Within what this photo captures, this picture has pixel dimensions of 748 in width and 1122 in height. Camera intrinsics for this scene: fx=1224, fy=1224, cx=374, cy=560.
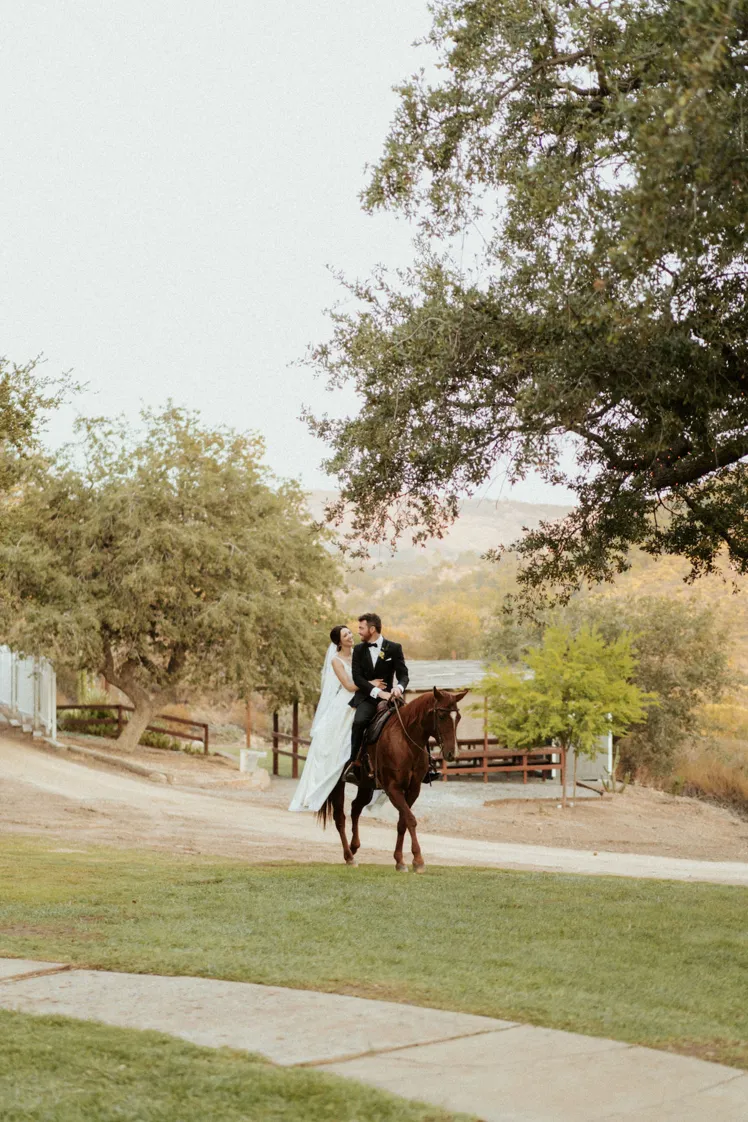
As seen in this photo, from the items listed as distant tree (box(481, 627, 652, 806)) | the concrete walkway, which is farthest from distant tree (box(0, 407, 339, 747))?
the concrete walkway

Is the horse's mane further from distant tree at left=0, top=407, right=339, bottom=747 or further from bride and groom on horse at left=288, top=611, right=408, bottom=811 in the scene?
distant tree at left=0, top=407, right=339, bottom=747

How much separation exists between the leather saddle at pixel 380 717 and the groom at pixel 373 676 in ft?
0.16

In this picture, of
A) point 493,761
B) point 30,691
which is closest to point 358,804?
point 30,691

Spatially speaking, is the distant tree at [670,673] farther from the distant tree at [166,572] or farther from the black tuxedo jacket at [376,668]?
the black tuxedo jacket at [376,668]

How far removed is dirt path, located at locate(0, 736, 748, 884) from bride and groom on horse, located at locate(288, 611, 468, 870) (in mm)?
4358

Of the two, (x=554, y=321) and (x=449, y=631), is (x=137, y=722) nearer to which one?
(x=554, y=321)

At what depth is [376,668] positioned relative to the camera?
1344 cm

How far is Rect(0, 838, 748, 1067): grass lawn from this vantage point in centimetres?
624

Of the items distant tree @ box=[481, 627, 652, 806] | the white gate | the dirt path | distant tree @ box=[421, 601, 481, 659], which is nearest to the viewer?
the dirt path

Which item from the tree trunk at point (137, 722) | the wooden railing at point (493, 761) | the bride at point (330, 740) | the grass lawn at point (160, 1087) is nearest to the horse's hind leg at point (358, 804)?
the bride at point (330, 740)

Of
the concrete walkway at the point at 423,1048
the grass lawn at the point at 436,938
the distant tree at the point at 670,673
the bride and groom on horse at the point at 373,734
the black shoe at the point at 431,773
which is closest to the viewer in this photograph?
the concrete walkway at the point at 423,1048

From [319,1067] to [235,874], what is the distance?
777 cm

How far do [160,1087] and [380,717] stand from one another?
896 centimetres

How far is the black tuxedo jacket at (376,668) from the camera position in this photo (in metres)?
13.3
